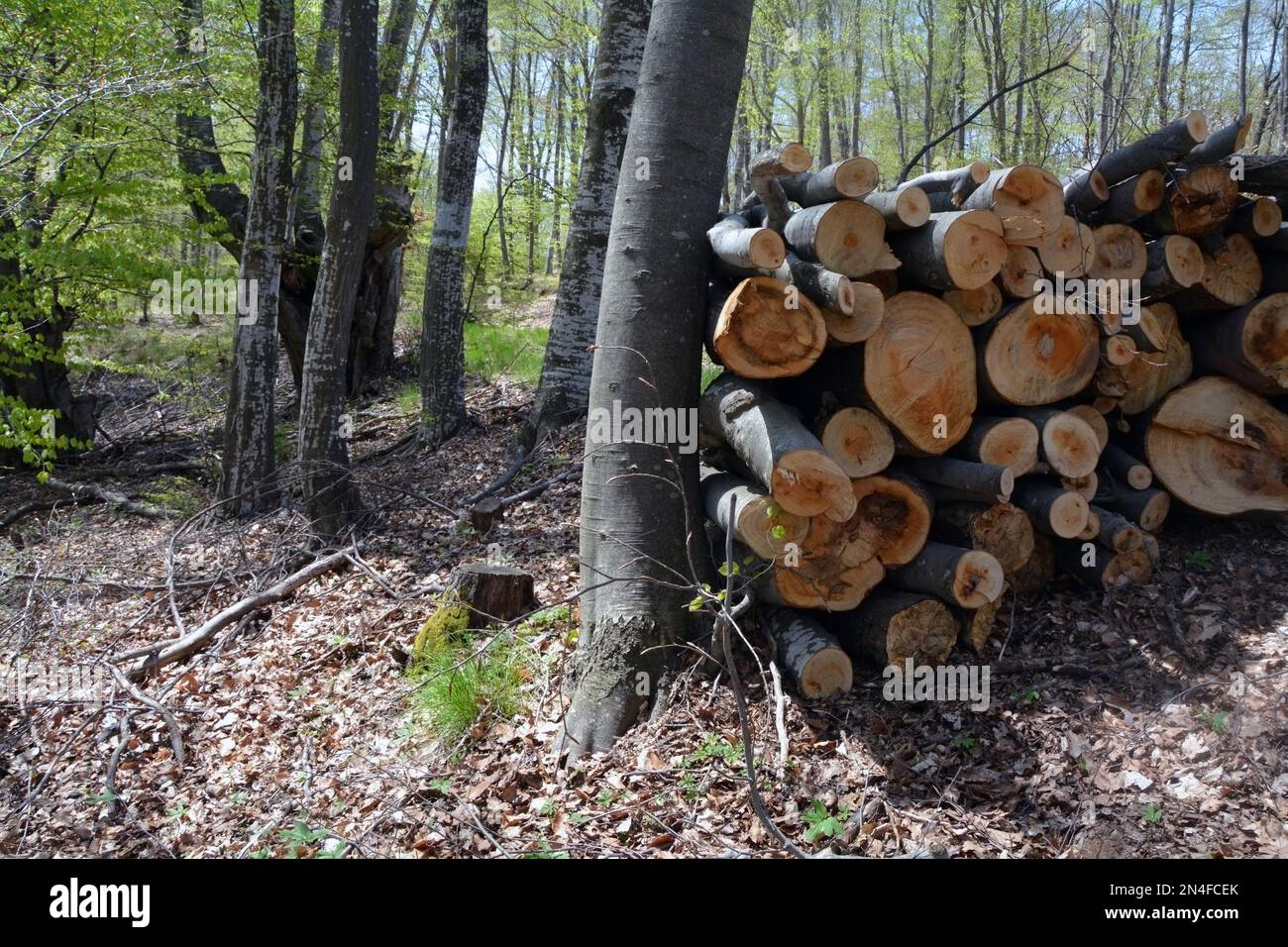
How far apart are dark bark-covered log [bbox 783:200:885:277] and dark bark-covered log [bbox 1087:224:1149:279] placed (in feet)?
4.70

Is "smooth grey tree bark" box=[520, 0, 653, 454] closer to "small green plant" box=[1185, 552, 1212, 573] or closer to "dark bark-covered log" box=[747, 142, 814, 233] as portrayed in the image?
"dark bark-covered log" box=[747, 142, 814, 233]

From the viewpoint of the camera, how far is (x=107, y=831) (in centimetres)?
413

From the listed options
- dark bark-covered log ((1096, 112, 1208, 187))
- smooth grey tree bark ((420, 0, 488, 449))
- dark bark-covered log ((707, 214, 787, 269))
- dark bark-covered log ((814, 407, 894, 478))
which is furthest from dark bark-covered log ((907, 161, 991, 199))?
smooth grey tree bark ((420, 0, 488, 449))

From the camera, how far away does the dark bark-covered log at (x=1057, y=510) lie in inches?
161

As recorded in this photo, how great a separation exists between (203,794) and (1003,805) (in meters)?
3.78

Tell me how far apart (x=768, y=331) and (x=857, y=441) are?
66 centimetres

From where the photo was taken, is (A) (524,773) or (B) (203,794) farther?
(B) (203,794)

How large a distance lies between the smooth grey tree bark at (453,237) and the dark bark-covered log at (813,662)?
20.3ft

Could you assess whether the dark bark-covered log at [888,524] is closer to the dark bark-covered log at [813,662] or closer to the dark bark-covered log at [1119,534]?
the dark bark-covered log at [813,662]

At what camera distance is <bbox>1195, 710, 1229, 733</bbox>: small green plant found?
3.44m

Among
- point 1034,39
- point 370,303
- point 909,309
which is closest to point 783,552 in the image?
point 909,309

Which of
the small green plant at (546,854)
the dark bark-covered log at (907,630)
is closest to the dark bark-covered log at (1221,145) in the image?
the dark bark-covered log at (907,630)
